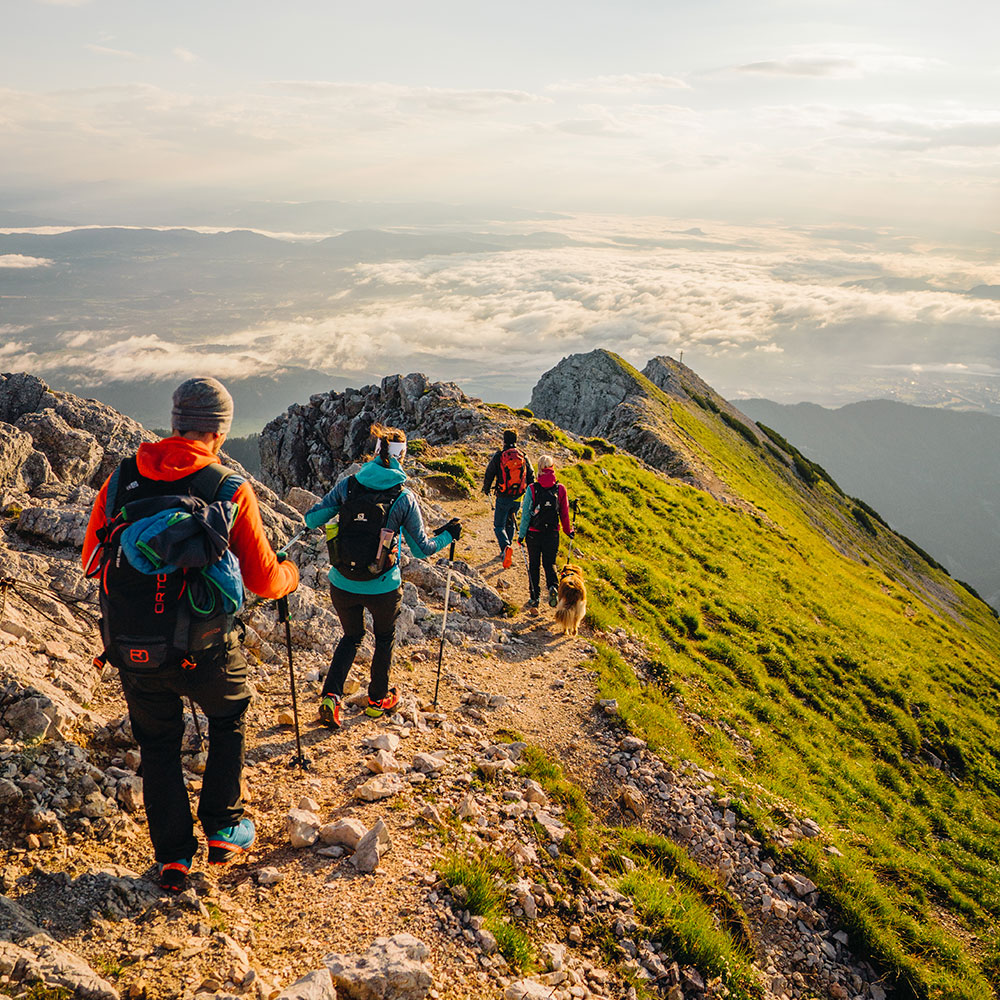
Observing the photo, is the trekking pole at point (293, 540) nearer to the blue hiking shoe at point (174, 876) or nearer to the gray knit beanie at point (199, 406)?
the gray knit beanie at point (199, 406)

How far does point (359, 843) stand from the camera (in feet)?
20.0

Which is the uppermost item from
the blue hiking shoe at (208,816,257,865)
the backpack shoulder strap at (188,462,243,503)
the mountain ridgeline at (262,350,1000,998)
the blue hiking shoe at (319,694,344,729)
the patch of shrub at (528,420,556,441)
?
the backpack shoulder strap at (188,462,243,503)

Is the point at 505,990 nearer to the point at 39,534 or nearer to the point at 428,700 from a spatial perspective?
the point at 428,700

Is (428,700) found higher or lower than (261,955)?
lower

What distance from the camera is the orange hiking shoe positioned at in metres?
8.89

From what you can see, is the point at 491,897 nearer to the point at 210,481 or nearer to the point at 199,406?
the point at 210,481

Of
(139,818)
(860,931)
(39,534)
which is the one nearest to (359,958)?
(139,818)

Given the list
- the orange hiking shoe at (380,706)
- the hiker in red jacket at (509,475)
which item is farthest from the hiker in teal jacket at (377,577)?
the hiker in red jacket at (509,475)

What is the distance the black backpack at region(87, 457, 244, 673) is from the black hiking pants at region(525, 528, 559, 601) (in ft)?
34.5

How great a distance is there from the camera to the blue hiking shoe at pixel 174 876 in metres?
5.19

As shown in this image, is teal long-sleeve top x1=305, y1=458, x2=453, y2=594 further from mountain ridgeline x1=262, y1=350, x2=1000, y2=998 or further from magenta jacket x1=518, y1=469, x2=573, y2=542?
magenta jacket x1=518, y1=469, x2=573, y2=542

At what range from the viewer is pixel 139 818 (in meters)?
6.02

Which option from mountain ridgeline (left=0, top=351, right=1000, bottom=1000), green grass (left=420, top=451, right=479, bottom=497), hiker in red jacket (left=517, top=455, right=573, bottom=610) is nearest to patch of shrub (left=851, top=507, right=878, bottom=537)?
mountain ridgeline (left=0, top=351, right=1000, bottom=1000)

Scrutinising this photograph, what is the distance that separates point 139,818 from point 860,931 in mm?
9295
